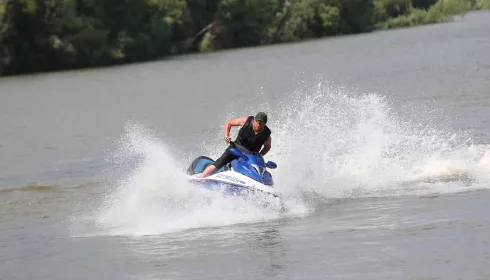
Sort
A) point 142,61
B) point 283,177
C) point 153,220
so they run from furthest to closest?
point 142,61, point 283,177, point 153,220

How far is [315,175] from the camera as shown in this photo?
15.5m

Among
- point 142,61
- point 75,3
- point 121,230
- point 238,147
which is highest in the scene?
point 238,147

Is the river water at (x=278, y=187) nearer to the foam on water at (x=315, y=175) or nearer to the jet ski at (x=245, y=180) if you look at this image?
the foam on water at (x=315, y=175)

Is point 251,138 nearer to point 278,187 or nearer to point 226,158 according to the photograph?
point 226,158

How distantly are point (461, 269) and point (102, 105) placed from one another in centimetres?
2895

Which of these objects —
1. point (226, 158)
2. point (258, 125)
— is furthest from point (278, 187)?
point (258, 125)

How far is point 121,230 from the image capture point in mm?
13398

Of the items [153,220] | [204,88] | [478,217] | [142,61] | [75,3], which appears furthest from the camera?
[142,61]

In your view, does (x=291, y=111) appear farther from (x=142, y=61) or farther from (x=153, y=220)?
(x=142, y=61)

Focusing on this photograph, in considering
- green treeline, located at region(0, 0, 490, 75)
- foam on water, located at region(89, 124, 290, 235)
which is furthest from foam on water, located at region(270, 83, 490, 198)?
green treeline, located at region(0, 0, 490, 75)

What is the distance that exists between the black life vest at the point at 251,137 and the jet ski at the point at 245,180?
0.35 feet

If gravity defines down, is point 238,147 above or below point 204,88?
above

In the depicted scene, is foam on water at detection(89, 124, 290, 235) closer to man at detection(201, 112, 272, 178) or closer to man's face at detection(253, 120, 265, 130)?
man at detection(201, 112, 272, 178)

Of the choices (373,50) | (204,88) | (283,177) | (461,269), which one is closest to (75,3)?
(373,50)
